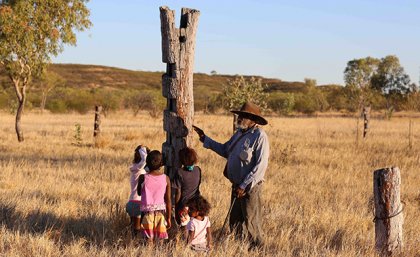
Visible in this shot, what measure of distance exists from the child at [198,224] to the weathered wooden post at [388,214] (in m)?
2.13

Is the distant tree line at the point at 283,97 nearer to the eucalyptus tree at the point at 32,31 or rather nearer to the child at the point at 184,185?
the eucalyptus tree at the point at 32,31

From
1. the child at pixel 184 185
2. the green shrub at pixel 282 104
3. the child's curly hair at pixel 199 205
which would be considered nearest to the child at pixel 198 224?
the child's curly hair at pixel 199 205

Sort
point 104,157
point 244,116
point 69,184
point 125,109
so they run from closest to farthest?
point 244,116 < point 69,184 < point 104,157 < point 125,109

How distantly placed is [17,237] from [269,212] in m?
4.08

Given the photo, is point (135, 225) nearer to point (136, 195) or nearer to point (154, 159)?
point (136, 195)

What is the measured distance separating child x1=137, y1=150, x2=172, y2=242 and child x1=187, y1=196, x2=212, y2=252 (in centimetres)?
36

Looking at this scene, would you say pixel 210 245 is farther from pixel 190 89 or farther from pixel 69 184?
pixel 69 184

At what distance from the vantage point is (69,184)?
37.4ft

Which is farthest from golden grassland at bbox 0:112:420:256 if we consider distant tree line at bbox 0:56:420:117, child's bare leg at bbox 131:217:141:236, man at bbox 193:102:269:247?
distant tree line at bbox 0:56:420:117

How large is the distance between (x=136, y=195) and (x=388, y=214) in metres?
3.10

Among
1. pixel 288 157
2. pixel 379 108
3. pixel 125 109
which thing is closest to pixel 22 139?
pixel 288 157

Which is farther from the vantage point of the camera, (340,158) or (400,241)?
(340,158)

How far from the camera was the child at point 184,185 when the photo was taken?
23.4 feet

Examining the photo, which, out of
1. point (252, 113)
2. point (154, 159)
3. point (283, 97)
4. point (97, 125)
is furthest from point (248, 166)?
point (283, 97)
